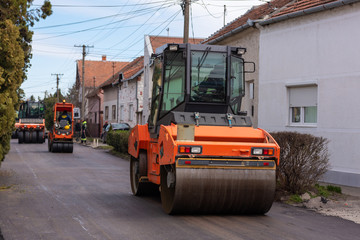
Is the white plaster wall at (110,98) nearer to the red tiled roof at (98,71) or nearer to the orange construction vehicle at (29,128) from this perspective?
the orange construction vehicle at (29,128)

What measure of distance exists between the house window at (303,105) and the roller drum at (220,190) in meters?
7.67

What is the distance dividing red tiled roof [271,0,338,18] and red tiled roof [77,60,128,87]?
176ft

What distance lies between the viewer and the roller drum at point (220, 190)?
26.7 feet

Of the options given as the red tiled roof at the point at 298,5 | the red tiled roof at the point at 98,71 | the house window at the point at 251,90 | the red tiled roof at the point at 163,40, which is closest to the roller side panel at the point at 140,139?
the red tiled roof at the point at 298,5

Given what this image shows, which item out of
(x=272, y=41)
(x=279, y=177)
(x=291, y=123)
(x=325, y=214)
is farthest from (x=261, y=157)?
(x=272, y=41)

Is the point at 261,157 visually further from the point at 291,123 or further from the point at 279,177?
the point at 291,123

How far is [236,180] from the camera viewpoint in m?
8.25

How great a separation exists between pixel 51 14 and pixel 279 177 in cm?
977

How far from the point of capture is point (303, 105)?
52.7 ft

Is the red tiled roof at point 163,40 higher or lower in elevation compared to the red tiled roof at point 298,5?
higher

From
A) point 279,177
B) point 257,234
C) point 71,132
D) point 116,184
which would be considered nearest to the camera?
point 257,234

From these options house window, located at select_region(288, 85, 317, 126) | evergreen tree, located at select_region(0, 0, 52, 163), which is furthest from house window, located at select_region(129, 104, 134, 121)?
evergreen tree, located at select_region(0, 0, 52, 163)

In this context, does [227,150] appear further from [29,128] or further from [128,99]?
[128,99]

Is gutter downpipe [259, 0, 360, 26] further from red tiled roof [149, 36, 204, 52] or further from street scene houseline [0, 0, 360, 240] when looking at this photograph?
red tiled roof [149, 36, 204, 52]
